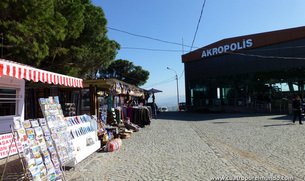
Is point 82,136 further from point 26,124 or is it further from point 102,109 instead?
point 102,109

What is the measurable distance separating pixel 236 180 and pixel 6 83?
6396 millimetres

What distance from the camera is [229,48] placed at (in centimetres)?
2530

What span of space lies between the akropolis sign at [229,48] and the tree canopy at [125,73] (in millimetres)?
17913

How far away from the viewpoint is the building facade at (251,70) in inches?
813

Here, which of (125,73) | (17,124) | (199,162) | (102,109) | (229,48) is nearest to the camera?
(17,124)

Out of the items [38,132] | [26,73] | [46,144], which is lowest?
[46,144]

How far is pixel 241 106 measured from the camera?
2214cm

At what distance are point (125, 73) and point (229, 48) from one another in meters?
23.7

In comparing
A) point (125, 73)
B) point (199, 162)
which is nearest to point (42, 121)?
point (199, 162)

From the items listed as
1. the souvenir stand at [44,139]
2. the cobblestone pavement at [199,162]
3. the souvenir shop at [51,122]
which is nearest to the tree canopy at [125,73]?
the souvenir shop at [51,122]

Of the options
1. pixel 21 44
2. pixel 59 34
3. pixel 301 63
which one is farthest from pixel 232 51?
pixel 21 44

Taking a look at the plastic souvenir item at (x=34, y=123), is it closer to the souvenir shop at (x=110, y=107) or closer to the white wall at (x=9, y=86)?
the white wall at (x=9, y=86)

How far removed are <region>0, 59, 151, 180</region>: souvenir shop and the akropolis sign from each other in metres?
19.0

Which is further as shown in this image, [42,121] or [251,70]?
[251,70]
